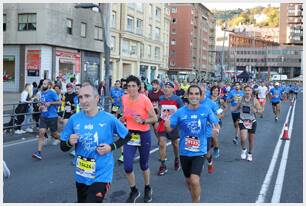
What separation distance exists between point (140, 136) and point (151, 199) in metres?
0.91

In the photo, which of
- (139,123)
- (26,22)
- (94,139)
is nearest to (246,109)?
(139,123)

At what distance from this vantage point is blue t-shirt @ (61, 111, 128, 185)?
441cm

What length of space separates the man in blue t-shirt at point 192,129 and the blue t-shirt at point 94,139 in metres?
1.43

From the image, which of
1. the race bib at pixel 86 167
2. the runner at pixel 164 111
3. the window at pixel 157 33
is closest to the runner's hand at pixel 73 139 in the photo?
the race bib at pixel 86 167

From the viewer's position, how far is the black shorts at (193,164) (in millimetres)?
5477

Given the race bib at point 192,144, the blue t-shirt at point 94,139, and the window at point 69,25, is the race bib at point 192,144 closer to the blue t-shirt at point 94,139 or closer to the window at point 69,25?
the blue t-shirt at point 94,139

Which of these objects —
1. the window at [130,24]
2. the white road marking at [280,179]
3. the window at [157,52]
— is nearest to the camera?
the white road marking at [280,179]

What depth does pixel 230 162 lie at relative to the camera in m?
9.41

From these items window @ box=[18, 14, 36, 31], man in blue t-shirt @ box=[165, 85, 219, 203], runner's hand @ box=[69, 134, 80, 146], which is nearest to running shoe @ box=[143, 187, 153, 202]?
man in blue t-shirt @ box=[165, 85, 219, 203]

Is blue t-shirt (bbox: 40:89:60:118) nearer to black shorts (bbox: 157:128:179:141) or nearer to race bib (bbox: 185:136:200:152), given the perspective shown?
black shorts (bbox: 157:128:179:141)

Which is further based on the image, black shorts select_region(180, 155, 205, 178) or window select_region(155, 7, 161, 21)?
window select_region(155, 7, 161, 21)

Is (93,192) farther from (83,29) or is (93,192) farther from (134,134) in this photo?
(83,29)

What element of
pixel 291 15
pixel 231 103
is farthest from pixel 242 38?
pixel 231 103

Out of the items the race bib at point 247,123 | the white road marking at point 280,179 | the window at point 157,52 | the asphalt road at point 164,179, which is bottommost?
the asphalt road at point 164,179
